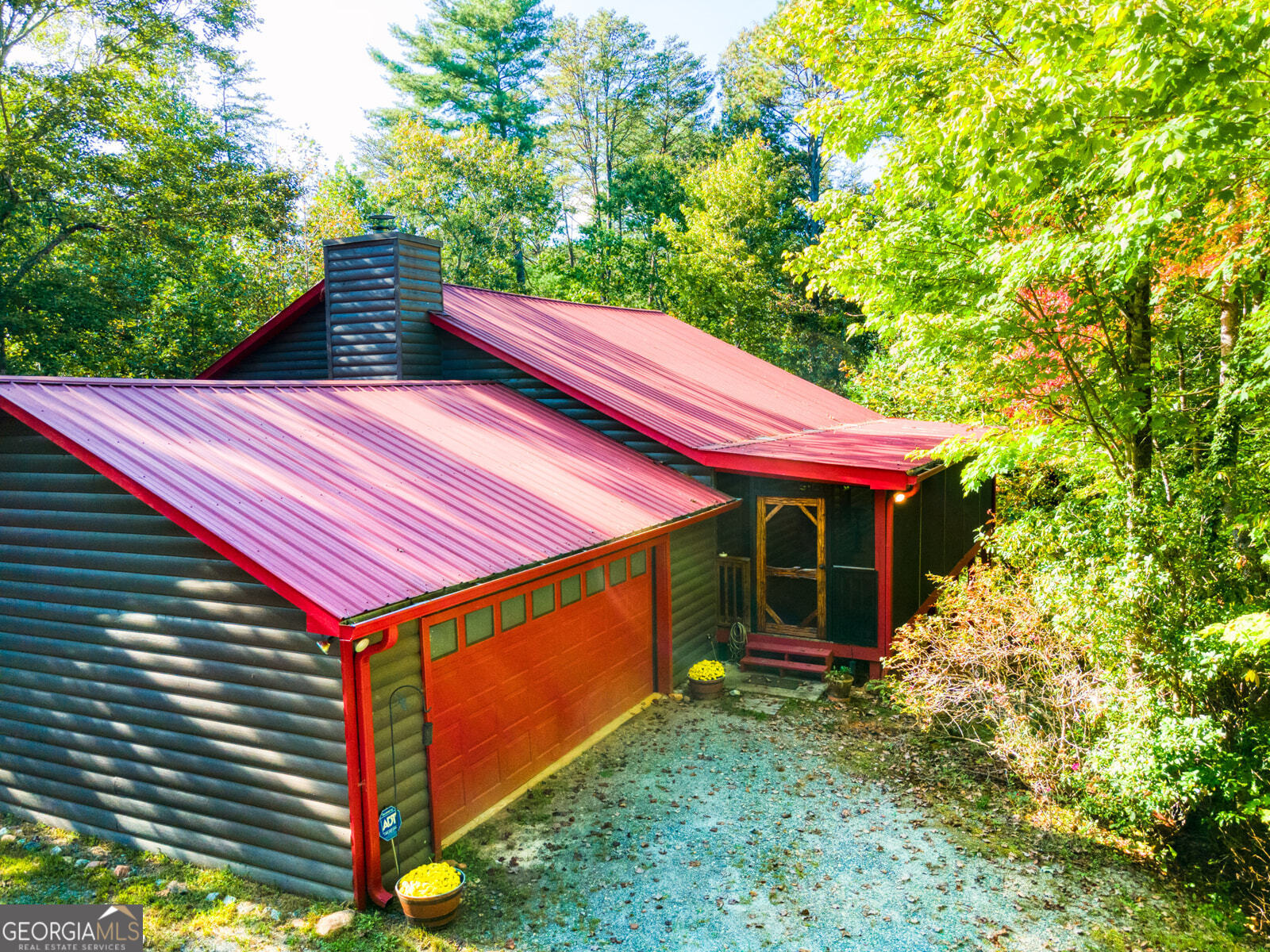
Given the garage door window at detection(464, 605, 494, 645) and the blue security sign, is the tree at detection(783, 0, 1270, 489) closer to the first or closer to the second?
the garage door window at detection(464, 605, 494, 645)

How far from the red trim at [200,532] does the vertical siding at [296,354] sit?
8.12m

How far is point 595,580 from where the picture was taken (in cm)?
910

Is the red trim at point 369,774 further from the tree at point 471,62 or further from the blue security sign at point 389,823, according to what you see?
the tree at point 471,62

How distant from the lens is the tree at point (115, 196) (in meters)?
18.6

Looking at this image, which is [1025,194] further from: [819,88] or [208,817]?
[819,88]

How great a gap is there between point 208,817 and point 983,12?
1027 centimetres

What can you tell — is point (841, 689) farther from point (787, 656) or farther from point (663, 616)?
point (663, 616)

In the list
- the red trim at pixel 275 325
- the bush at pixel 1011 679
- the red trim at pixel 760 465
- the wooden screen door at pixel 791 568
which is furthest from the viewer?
the red trim at pixel 275 325

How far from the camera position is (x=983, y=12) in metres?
8.45

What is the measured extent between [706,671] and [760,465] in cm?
269

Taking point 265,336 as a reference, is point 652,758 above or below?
below

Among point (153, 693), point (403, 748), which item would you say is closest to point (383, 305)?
point (153, 693)

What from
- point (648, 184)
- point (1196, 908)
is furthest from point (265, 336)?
point (648, 184)

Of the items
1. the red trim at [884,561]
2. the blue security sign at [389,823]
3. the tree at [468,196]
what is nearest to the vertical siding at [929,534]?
the red trim at [884,561]
